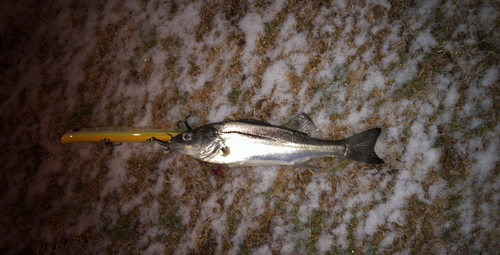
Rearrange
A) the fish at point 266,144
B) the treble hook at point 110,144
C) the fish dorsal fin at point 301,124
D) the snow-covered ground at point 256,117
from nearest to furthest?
the fish at point 266,144, the fish dorsal fin at point 301,124, the snow-covered ground at point 256,117, the treble hook at point 110,144

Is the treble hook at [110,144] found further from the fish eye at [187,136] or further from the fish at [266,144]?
the fish eye at [187,136]

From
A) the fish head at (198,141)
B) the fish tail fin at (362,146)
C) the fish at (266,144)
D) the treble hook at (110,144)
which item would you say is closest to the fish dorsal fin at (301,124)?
the fish at (266,144)

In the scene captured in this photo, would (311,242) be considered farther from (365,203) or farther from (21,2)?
(21,2)

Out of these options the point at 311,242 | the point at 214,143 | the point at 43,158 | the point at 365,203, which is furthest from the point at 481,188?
the point at 43,158

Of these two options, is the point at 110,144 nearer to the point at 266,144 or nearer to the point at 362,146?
the point at 266,144

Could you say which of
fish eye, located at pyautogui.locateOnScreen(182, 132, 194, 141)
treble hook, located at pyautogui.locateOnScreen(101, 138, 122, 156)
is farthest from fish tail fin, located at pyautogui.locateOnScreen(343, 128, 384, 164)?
treble hook, located at pyautogui.locateOnScreen(101, 138, 122, 156)

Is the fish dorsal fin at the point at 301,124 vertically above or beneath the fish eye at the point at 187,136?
above
